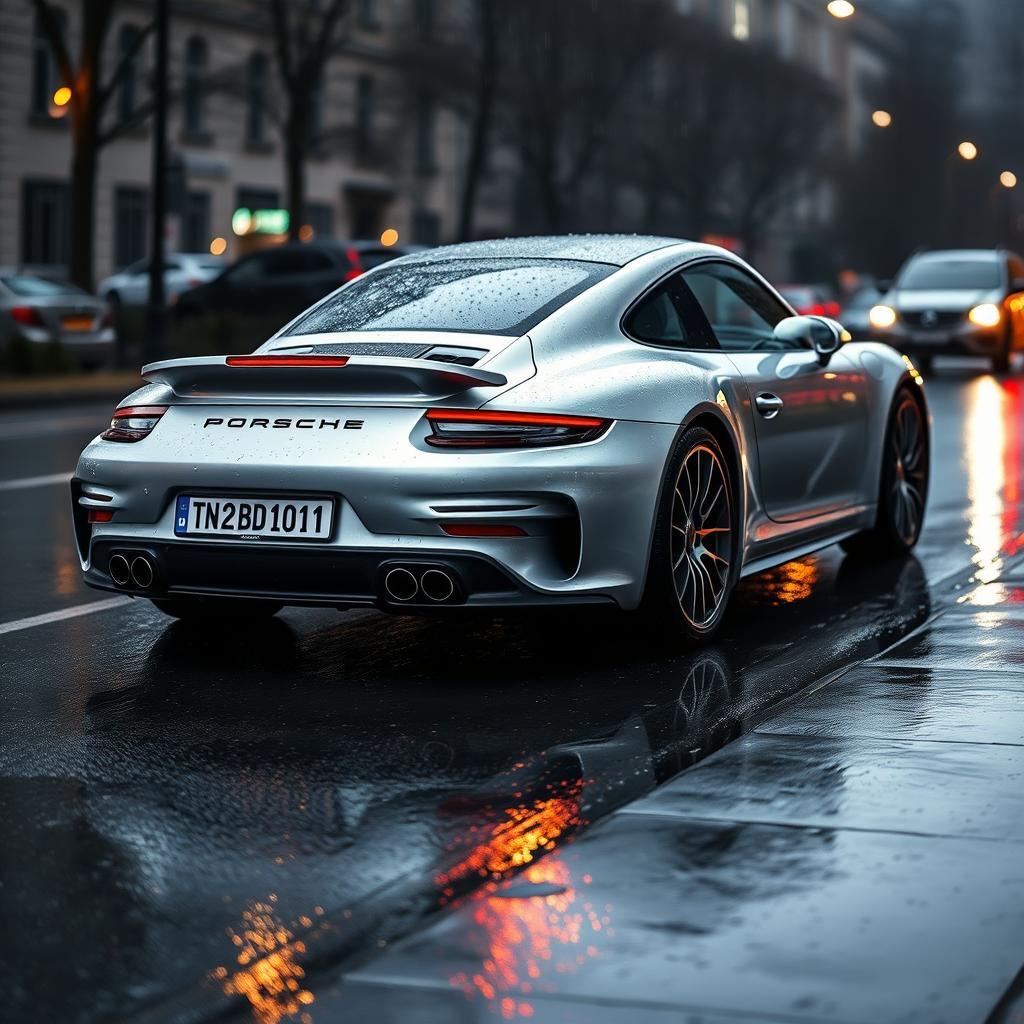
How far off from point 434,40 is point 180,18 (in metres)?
5.76

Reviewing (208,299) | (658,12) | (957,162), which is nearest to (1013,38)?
(957,162)

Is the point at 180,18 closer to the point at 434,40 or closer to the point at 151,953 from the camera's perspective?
the point at 434,40

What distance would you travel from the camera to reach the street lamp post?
85.1 feet

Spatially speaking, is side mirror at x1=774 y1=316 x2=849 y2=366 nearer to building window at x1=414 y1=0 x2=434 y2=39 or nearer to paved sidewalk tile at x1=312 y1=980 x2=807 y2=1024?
paved sidewalk tile at x1=312 y1=980 x2=807 y2=1024

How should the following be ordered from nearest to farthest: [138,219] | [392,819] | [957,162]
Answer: [392,819] → [138,219] → [957,162]

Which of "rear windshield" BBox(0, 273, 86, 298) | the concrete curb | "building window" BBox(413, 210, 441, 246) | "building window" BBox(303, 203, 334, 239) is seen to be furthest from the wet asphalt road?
"building window" BBox(413, 210, 441, 246)

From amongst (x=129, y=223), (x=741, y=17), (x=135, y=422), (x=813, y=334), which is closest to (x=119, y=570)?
(x=135, y=422)

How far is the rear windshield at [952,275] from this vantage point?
96.4 ft

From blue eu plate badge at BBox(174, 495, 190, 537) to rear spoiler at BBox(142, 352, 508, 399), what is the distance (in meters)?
0.36

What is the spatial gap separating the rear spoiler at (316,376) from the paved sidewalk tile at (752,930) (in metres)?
2.01

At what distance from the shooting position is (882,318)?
28375 millimetres

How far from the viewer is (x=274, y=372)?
6.46 m

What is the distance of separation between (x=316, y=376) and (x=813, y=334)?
2.42m

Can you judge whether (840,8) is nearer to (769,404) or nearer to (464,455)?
(769,404)
